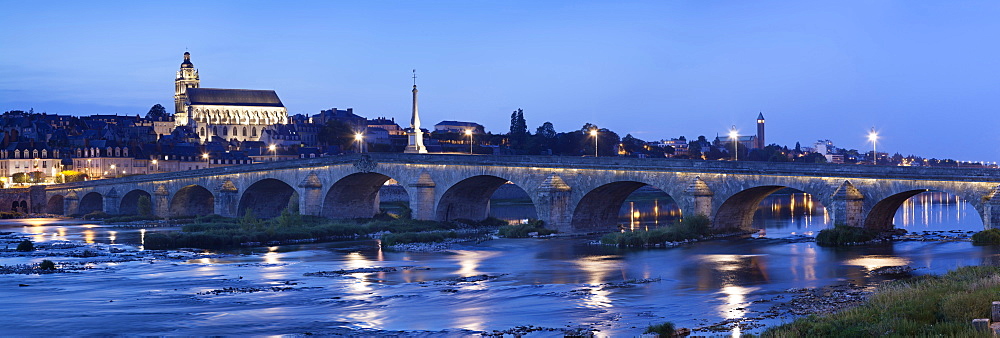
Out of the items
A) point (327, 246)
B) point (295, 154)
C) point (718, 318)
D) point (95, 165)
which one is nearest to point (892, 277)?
point (718, 318)

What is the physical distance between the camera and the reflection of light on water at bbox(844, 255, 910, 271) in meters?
39.3

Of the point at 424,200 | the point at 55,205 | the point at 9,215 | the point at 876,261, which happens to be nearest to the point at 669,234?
the point at 876,261

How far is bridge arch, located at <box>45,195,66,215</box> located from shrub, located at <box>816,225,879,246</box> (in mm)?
86693

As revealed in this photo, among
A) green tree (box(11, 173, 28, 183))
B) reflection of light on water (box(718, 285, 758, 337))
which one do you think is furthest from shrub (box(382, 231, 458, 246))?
green tree (box(11, 173, 28, 183))

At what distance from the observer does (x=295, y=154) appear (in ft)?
563

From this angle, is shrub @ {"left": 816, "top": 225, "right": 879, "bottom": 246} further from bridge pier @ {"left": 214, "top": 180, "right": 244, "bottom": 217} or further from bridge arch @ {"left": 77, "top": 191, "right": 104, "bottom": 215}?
bridge arch @ {"left": 77, "top": 191, "right": 104, "bottom": 215}

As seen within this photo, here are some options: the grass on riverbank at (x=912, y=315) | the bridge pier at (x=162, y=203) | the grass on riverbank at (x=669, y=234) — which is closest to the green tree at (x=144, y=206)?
the bridge pier at (x=162, y=203)

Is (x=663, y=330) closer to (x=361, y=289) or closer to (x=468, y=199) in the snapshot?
(x=361, y=289)

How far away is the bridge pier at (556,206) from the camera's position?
5884cm

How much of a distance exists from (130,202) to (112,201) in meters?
2.69

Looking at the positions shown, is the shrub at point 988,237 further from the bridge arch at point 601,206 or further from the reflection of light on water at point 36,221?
the reflection of light on water at point 36,221

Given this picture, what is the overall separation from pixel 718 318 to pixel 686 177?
26618 mm

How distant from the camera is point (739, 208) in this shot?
181 ft

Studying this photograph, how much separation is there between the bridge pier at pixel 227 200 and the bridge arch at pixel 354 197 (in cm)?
1172
